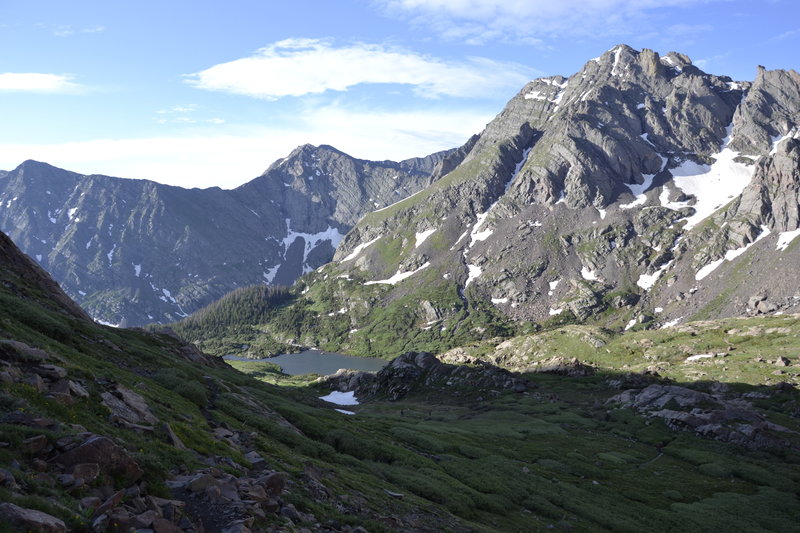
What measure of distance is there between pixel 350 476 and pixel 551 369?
140 m

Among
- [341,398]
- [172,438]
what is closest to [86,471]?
[172,438]

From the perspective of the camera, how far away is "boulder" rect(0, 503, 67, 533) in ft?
42.9

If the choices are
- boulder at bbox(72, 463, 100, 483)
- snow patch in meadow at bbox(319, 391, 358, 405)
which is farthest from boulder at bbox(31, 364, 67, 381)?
snow patch in meadow at bbox(319, 391, 358, 405)

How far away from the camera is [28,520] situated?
43.6 ft

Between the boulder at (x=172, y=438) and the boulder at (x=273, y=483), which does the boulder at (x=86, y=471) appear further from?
the boulder at (x=273, y=483)

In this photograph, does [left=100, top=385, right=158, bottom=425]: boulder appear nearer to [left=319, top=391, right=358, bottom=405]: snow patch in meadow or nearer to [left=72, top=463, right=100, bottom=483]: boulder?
[left=72, top=463, right=100, bottom=483]: boulder

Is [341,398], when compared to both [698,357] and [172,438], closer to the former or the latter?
[698,357]

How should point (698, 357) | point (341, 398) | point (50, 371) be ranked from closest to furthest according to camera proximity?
1. point (50, 371)
2. point (341, 398)
3. point (698, 357)

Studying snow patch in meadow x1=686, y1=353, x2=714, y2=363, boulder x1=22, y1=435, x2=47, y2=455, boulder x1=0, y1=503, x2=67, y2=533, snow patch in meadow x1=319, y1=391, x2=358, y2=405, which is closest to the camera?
boulder x1=0, y1=503, x2=67, y2=533

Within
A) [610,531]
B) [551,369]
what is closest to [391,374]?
[551,369]

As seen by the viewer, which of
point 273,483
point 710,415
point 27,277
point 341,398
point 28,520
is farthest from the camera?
point 341,398

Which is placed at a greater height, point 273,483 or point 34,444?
point 34,444

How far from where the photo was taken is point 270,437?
137 ft

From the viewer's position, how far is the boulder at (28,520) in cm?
1307
